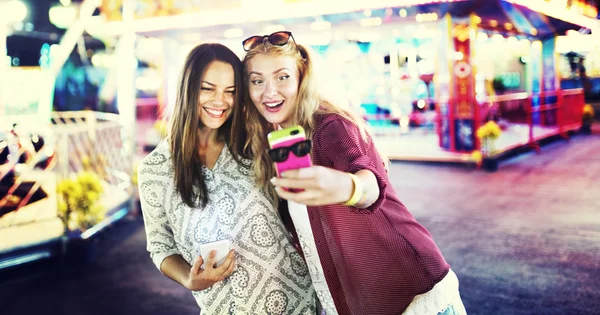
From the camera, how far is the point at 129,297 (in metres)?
4.16

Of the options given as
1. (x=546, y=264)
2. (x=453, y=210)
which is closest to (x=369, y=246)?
(x=546, y=264)

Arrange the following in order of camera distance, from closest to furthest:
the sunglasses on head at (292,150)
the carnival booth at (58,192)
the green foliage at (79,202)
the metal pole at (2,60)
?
the sunglasses on head at (292,150) → the carnival booth at (58,192) → the green foliage at (79,202) → the metal pole at (2,60)

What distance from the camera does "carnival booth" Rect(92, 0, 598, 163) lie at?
9859mm

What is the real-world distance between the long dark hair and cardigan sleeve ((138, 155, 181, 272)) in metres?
0.07

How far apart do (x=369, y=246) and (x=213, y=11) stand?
977cm

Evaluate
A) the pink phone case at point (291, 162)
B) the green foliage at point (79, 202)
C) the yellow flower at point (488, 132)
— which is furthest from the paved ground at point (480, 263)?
the pink phone case at point (291, 162)

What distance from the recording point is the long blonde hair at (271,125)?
66.1 inches

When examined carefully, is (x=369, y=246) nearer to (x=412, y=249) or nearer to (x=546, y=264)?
(x=412, y=249)

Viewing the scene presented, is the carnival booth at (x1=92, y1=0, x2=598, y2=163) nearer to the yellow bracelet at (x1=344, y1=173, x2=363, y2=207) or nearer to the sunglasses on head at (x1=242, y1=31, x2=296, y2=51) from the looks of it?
the sunglasses on head at (x1=242, y1=31, x2=296, y2=51)

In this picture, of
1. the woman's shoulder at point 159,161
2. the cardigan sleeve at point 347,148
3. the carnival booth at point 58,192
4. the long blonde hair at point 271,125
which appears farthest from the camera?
the carnival booth at point 58,192

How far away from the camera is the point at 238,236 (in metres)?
1.68

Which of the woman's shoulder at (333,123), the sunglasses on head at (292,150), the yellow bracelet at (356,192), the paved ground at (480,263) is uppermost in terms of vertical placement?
the woman's shoulder at (333,123)

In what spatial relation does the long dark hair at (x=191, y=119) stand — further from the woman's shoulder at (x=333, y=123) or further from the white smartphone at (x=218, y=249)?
the woman's shoulder at (x=333, y=123)

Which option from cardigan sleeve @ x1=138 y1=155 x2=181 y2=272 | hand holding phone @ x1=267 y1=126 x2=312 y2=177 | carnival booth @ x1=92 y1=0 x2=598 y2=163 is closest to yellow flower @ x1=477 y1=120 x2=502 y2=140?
carnival booth @ x1=92 y1=0 x2=598 y2=163
